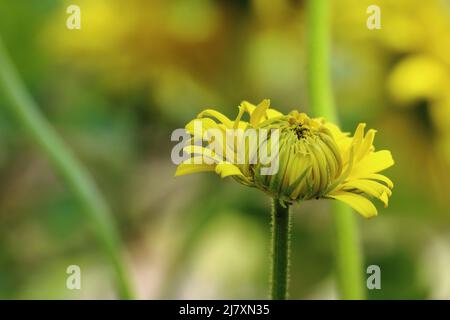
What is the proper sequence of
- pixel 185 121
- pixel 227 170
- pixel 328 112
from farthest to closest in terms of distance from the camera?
pixel 185 121 < pixel 328 112 < pixel 227 170

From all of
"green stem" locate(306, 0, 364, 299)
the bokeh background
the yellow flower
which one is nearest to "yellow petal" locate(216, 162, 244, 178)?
the yellow flower

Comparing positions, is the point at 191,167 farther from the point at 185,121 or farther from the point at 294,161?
the point at 185,121

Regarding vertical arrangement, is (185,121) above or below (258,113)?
above

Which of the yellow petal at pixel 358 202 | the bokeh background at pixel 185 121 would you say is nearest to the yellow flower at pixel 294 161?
the yellow petal at pixel 358 202

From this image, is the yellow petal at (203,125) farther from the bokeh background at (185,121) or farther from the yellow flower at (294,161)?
the bokeh background at (185,121)

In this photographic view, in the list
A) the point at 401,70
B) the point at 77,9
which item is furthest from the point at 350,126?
the point at 77,9

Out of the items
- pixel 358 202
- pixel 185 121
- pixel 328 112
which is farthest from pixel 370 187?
pixel 185 121

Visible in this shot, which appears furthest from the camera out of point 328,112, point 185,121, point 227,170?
point 185,121
